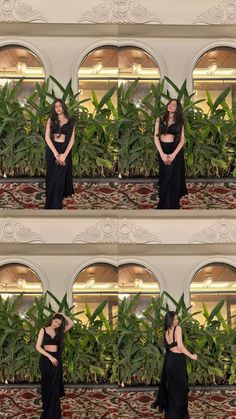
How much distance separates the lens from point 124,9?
7363mm

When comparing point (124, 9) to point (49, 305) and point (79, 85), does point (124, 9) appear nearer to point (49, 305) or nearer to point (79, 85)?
point (79, 85)

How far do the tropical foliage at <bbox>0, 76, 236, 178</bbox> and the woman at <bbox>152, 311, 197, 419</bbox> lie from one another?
4.96 ft

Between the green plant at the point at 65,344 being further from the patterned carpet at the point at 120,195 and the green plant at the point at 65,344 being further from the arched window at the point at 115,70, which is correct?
the arched window at the point at 115,70

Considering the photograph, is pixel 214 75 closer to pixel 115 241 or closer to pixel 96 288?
pixel 115 241

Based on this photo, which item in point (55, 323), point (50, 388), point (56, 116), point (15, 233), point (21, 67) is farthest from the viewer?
point (21, 67)

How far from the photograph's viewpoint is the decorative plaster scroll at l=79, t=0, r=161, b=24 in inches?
289

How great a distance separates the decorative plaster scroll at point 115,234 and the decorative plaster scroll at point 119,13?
1.90m

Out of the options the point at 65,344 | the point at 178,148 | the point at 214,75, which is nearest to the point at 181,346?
the point at 65,344

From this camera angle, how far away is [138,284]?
286 inches

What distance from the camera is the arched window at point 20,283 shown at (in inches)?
282

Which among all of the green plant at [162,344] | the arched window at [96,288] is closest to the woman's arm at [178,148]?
the arched window at [96,288]

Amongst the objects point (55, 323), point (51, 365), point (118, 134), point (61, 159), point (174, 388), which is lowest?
point (174, 388)

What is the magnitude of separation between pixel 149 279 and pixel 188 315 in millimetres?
495

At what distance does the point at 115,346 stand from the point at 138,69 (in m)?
2.63
